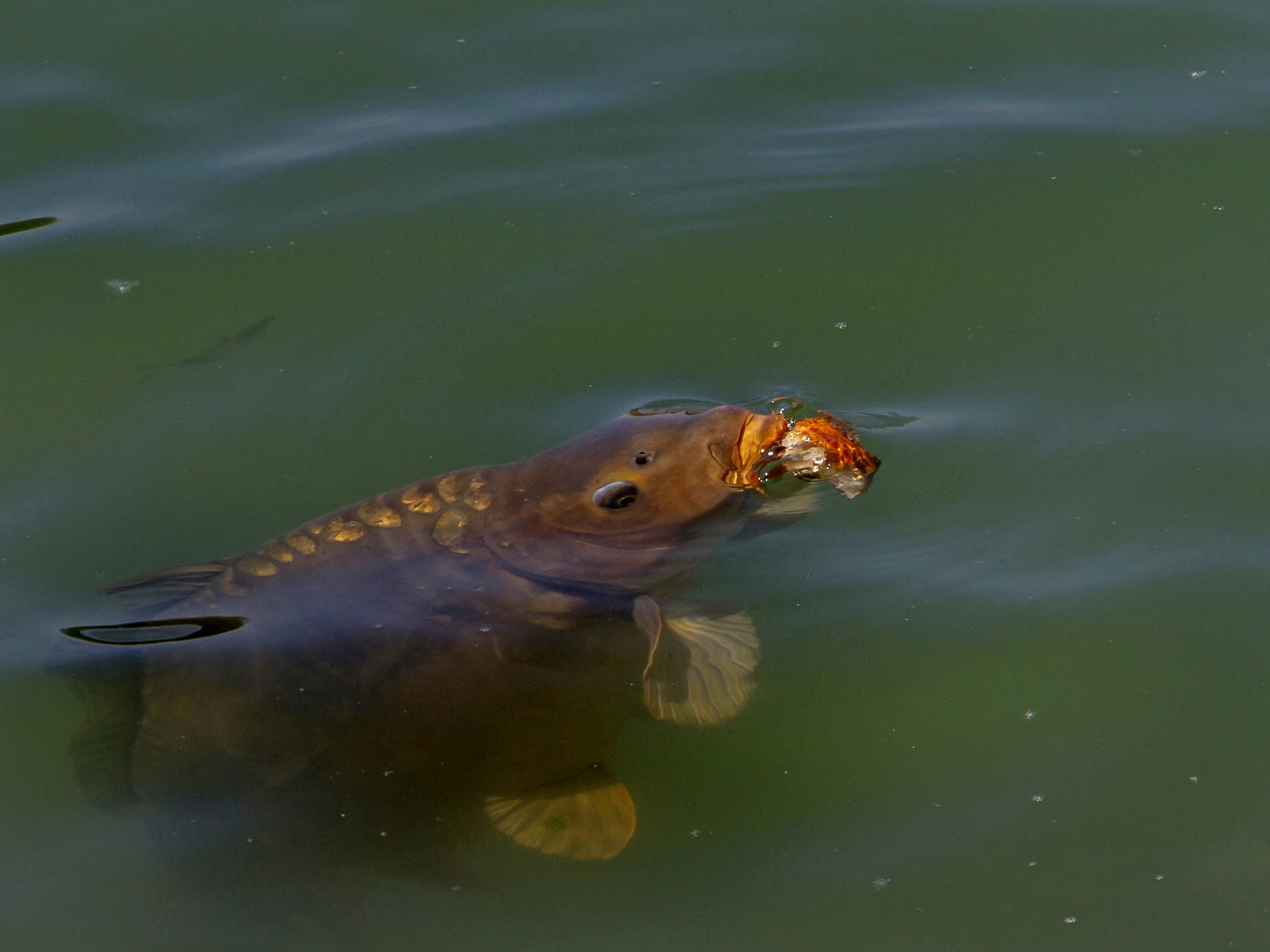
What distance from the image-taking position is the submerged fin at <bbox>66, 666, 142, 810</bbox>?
3635 millimetres

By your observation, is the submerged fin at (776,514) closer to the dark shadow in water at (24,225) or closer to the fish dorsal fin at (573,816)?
the fish dorsal fin at (573,816)

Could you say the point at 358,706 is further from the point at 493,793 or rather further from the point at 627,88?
the point at 627,88

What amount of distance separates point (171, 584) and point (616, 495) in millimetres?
1409

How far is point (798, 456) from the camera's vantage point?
3.99 m

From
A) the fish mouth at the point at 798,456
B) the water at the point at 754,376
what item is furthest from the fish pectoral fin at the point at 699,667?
the fish mouth at the point at 798,456

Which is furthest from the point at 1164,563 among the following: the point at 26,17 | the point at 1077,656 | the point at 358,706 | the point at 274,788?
the point at 26,17

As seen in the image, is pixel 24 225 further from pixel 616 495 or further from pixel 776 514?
pixel 776 514

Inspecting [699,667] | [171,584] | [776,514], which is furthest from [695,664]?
[171,584]

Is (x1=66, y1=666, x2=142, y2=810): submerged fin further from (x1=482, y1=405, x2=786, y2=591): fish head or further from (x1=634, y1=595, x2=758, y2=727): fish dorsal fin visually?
(x1=634, y1=595, x2=758, y2=727): fish dorsal fin

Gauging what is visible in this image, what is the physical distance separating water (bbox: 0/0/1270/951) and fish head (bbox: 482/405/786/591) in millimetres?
264

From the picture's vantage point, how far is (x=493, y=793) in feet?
12.0

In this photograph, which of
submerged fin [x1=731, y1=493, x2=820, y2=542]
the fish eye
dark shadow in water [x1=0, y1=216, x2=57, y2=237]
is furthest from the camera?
dark shadow in water [x1=0, y1=216, x2=57, y2=237]

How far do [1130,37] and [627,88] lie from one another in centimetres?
262

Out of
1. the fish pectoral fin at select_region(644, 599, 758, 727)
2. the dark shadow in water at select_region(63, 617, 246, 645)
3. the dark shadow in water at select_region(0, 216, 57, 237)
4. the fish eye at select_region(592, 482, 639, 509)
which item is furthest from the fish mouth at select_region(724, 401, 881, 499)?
the dark shadow in water at select_region(0, 216, 57, 237)
